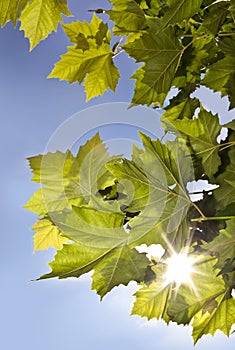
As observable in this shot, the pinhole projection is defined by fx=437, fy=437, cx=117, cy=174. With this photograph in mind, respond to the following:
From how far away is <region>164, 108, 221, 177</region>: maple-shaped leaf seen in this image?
3.48ft

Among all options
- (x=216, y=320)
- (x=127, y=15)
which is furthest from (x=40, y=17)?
(x=216, y=320)

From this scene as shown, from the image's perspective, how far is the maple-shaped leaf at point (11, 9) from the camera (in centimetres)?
106

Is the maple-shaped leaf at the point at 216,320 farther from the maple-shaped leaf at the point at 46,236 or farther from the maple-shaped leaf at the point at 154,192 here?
the maple-shaped leaf at the point at 46,236

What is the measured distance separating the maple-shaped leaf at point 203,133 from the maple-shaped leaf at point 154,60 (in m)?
0.18

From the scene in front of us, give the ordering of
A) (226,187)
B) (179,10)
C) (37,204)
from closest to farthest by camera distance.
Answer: (179,10) → (226,187) → (37,204)

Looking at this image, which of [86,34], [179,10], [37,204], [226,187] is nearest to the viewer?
[179,10]

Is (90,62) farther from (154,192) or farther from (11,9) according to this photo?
(154,192)

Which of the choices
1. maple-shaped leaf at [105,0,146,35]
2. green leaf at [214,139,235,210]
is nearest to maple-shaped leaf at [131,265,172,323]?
green leaf at [214,139,235,210]

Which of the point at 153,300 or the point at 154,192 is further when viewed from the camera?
the point at 153,300

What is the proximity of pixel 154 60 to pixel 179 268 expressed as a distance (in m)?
0.56

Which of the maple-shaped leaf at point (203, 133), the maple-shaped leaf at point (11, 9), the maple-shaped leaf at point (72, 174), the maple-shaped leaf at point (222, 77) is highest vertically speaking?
the maple-shaped leaf at point (11, 9)

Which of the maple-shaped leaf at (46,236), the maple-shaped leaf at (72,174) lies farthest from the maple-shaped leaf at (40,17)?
the maple-shaped leaf at (46,236)

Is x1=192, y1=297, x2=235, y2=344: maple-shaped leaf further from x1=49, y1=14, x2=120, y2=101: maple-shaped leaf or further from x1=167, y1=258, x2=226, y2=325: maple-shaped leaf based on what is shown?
x1=49, y1=14, x2=120, y2=101: maple-shaped leaf

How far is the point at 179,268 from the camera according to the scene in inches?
41.2
